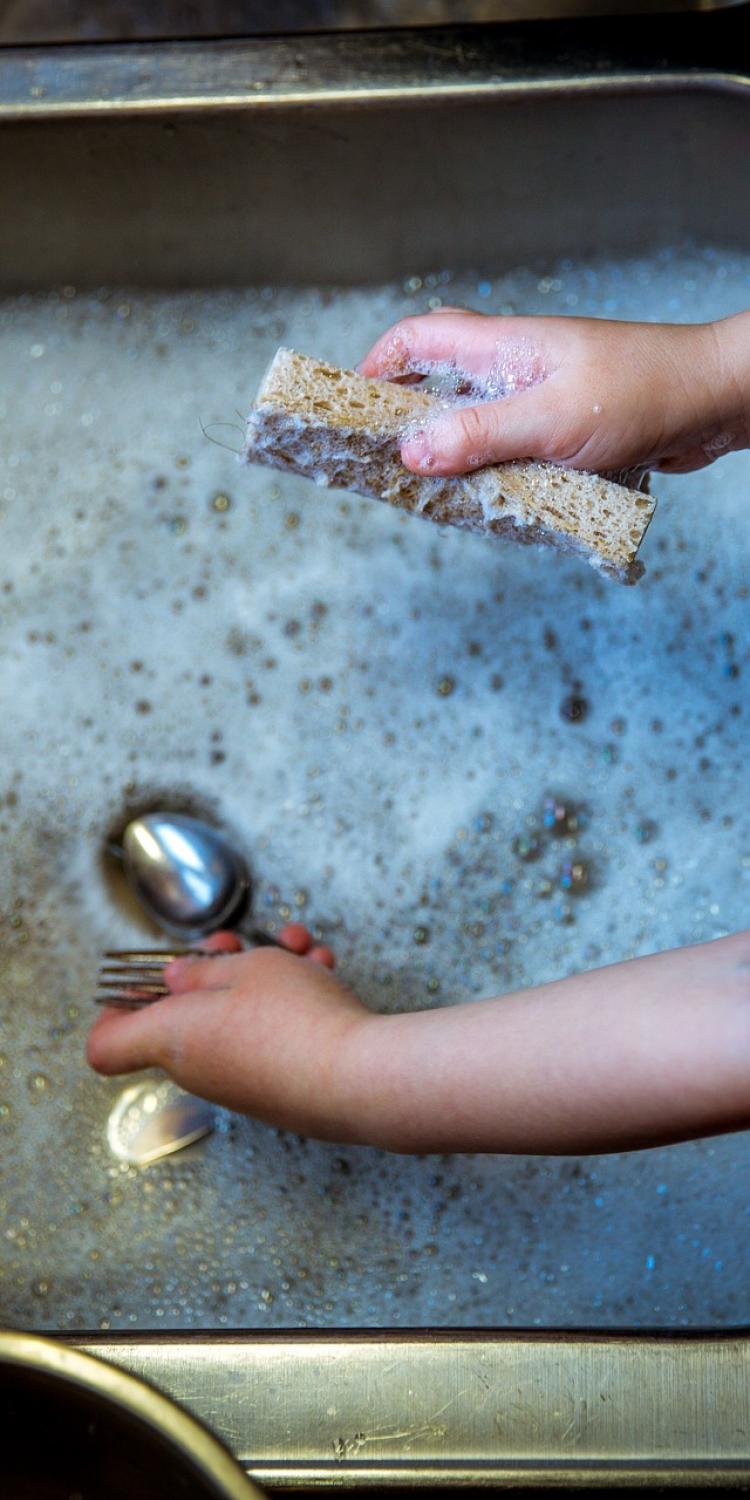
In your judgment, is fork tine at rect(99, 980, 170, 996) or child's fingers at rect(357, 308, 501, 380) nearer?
child's fingers at rect(357, 308, 501, 380)

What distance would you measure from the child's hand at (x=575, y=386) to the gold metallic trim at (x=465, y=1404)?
37 centimetres

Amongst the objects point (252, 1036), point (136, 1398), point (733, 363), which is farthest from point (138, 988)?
point (733, 363)

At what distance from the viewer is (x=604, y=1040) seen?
0.44m

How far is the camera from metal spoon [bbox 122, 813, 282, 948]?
2.29 feet

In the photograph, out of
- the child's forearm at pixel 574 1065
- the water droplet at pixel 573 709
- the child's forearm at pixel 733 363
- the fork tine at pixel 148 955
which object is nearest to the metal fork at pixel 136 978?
the fork tine at pixel 148 955

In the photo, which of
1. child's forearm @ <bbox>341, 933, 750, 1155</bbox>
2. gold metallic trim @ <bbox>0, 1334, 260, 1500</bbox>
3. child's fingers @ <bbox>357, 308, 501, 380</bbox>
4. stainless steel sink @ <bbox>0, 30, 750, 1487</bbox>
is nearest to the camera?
gold metallic trim @ <bbox>0, 1334, 260, 1500</bbox>

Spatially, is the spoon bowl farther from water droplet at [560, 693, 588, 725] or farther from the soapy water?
water droplet at [560, 693, 588, 725]

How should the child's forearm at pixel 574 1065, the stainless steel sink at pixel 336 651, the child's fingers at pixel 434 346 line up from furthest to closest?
the stainless steel sink at pixel 336 651, the child's fingers at pixel 434 346, the child's forearm at pixel 574 1065

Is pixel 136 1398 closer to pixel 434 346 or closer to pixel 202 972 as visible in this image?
pixel 202 972

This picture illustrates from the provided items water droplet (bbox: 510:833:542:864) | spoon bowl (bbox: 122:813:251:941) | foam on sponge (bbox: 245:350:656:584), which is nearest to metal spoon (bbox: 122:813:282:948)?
spoon bowl (bbox: 122:813:251:941)

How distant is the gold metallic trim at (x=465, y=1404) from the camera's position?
0.46m

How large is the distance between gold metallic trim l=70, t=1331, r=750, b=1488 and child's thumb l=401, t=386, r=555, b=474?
0.37 metres

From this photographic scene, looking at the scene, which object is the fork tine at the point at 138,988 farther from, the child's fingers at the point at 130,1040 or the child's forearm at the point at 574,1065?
the child's forearm at the point at 574,1065

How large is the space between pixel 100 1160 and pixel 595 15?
724mm
